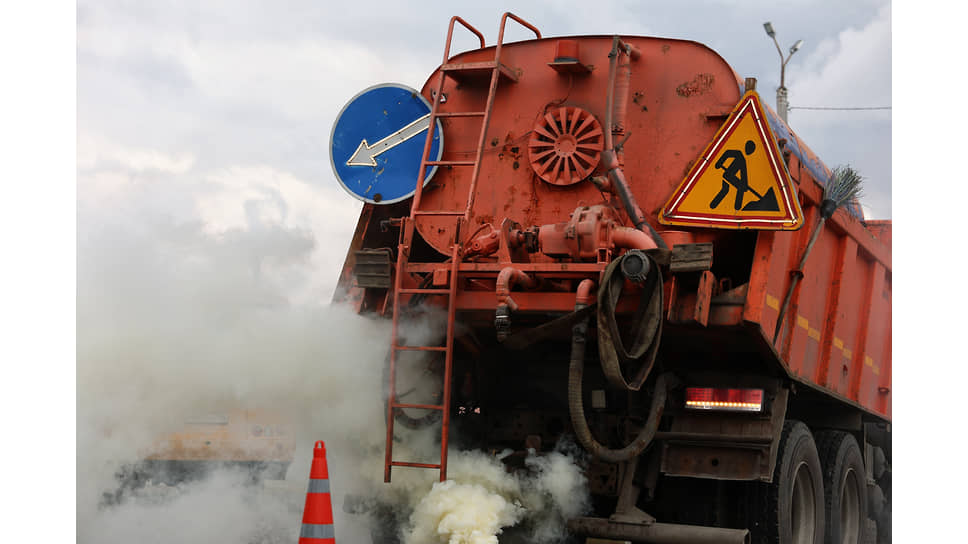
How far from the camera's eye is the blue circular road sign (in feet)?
22.3

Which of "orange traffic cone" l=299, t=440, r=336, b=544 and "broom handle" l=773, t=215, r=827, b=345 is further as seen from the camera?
"broom handle" l=773, t=215, r=827, b=345

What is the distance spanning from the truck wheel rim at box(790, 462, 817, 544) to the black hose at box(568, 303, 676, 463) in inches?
54.5

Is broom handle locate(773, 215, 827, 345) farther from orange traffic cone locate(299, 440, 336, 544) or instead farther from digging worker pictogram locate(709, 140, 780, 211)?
orange traffic cone locate(299, 440, 336, 544)

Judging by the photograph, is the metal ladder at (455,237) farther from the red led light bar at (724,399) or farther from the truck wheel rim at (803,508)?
the truck wheel rim at (803,508)

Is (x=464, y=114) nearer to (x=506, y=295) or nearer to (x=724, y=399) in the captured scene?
(x=506, y=295)

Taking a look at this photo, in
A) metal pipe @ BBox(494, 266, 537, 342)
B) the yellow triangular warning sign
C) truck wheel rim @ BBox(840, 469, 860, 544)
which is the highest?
the yellow triangular warning sign

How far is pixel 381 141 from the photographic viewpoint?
685 cm

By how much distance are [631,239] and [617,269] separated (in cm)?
34

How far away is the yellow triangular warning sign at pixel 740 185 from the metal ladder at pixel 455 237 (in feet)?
3.79

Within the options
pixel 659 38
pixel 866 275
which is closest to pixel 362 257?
pixel 659 38

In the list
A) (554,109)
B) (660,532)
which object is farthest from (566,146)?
(660,532)

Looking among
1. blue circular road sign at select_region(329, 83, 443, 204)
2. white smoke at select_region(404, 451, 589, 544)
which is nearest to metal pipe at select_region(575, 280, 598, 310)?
white smoke at select_region(404, 451, 589, 544)

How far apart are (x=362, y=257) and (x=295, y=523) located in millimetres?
1666

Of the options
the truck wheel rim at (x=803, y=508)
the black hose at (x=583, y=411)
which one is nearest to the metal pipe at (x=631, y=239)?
the black hose at (x=583, y=411)
